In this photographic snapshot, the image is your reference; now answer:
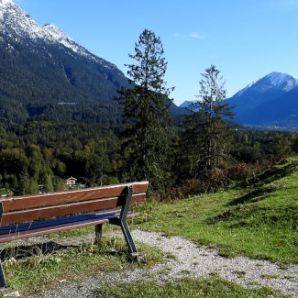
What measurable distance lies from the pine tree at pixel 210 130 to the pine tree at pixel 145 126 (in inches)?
283

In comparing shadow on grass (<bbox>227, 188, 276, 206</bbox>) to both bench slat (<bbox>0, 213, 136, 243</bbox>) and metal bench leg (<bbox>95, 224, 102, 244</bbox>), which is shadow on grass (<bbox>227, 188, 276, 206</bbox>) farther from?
bench slat (<bbox>0, 213, 136, 243</bbox>)

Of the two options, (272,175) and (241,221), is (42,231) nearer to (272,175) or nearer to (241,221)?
(241,221)

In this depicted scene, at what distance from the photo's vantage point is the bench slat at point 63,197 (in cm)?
731

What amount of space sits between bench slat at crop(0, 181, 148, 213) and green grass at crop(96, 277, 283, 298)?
1569 millimetres

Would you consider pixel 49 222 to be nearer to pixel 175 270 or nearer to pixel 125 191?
pixel 125 191

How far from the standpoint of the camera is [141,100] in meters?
40.3

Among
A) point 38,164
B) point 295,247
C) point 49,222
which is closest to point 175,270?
point 49,222

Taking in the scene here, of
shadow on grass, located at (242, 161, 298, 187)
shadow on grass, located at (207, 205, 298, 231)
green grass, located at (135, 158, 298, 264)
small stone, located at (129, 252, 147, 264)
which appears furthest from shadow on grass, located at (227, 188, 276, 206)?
small stone, located at (129, 252, 147, 264)

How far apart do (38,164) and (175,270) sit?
142184mm

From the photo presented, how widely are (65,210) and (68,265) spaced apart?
85cm

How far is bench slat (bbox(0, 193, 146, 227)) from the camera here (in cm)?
744

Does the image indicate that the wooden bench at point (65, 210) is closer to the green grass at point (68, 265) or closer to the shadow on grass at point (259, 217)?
the green grass at point (68, 265)

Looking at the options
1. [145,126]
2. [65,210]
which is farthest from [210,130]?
[65,210]

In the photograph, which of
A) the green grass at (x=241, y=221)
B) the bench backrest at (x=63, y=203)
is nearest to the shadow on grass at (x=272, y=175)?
the green grass at (x=241, y=221)
